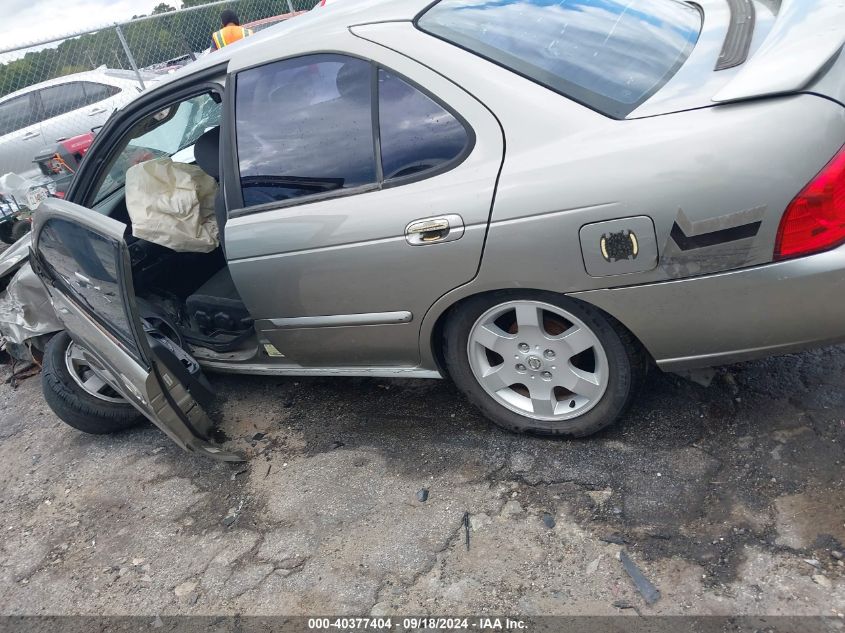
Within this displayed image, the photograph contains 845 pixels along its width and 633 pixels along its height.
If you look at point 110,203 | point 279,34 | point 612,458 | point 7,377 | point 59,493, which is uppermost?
point 279,34

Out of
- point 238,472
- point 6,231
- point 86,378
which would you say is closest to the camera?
point 238,472

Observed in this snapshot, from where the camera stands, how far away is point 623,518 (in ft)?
7.75

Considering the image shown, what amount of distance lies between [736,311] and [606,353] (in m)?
0.45

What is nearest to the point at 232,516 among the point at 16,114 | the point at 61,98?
the point at 61,98

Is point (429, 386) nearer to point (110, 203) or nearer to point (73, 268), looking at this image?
point (73, 268)

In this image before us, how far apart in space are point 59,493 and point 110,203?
1.53 m

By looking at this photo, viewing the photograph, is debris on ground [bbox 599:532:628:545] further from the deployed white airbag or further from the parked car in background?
the parked car in background

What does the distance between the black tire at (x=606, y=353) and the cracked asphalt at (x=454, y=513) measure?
10cm

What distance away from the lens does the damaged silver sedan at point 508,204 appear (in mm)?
2031

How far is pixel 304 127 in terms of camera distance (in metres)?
2.72

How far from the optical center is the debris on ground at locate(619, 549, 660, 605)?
2067 millimetres

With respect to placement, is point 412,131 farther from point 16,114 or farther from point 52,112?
point 16,114

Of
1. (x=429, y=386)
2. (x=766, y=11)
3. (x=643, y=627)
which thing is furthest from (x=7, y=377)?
(x=766, y=11)

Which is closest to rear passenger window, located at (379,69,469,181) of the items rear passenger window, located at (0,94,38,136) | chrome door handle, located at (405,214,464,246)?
chrome door handle, located at (405,214,464,246)
